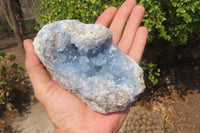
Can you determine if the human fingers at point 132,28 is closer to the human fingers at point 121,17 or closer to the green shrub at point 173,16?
the human fingers at point 121,17

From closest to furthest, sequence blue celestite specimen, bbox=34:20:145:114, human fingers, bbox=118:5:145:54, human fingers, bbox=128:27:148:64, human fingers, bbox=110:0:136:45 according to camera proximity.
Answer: blue celestite specimen, bbox=34:20:145:114 → human fingers, bbox=128:27:148:64 → human fingers, bbox=118:5:145:54 → human fingers, bbox=110:0:136:45

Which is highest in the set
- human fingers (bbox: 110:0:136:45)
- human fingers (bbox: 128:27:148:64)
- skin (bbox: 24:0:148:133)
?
human fingers (bbox: 110:0:136:45)

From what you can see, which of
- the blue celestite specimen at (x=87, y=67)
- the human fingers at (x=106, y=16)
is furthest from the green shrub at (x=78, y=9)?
the blue celestite specimen at (x=87, y=67)

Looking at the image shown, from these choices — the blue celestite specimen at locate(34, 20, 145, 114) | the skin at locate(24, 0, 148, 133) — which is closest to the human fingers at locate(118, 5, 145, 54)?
the blue celestite specimen at locate(34, 20, 145, 114)

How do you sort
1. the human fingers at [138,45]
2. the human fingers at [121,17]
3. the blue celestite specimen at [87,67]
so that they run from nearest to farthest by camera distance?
the blue celestite specimen at [87,67] → the human fingers at [138,45] → the human fingers at [121,17]

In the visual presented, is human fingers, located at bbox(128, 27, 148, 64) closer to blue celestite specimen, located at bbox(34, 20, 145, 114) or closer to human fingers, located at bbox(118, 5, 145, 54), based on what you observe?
human fingers, located at bbox(118, 5, 145, 54)

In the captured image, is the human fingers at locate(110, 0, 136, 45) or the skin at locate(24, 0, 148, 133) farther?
the human fingers at locate(110, 0, 136, 45)

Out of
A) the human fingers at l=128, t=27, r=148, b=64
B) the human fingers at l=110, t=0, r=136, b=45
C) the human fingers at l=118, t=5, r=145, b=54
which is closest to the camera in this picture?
the human fingers at l=128, t=27, r=148, b=64

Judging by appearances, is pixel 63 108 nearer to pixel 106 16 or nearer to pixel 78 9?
pixel 106 16

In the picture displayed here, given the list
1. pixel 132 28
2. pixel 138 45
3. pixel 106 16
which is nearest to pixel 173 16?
pixel 132 28
